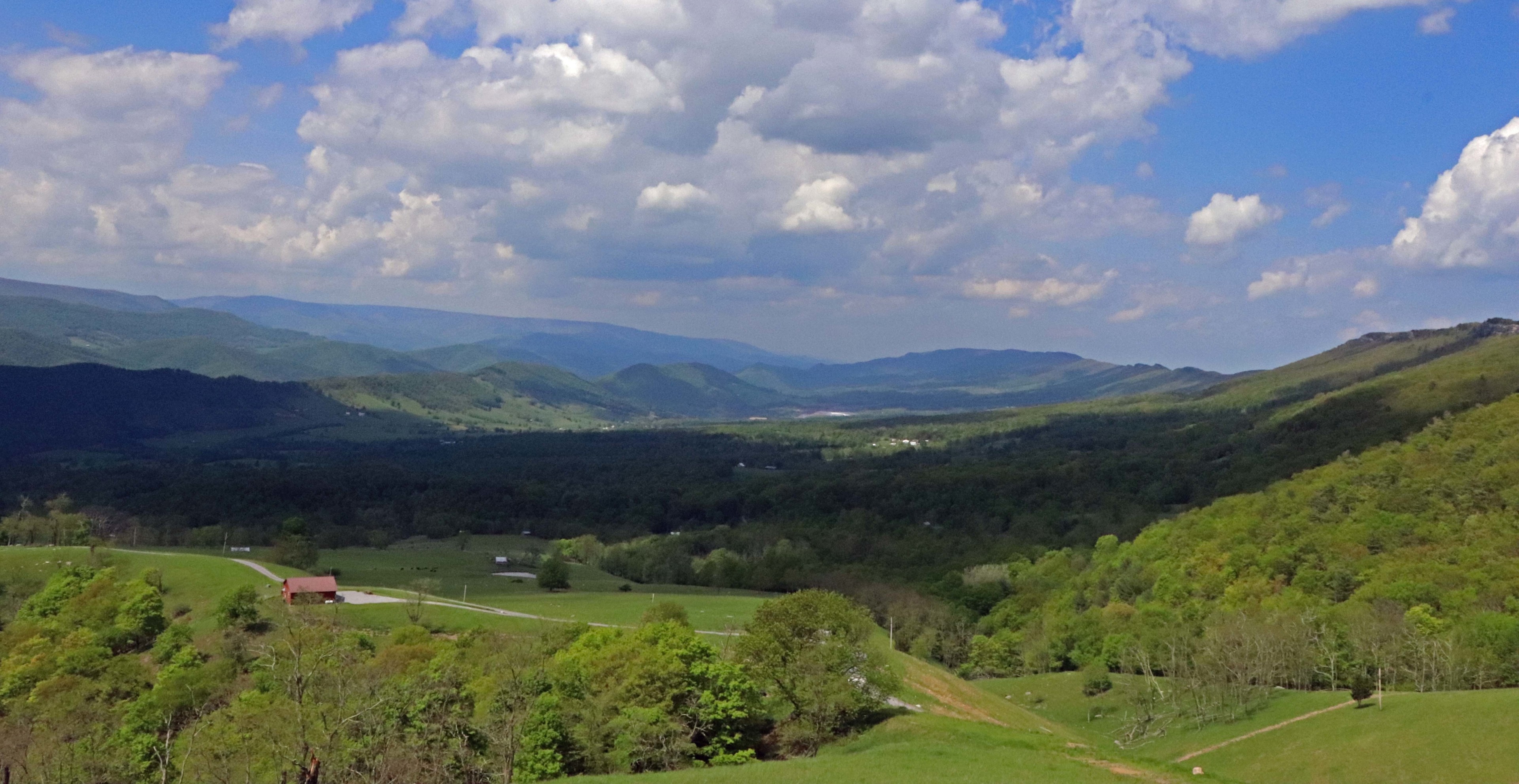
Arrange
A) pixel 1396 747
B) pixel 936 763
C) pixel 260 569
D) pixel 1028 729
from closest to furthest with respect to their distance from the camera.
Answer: pixel 936 763
pixel 1396 747
pixel 1028 729
pixel 260 569

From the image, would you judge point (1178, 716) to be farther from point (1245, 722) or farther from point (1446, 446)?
point (1446, 446)

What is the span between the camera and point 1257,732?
2682 inches

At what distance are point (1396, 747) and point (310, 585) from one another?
8555cm

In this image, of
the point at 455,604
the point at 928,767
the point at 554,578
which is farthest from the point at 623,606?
the point at 928,767

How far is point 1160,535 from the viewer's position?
139500 millimetres

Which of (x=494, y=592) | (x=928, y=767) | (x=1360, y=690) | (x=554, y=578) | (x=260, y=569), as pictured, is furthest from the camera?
(x=554, y=578)

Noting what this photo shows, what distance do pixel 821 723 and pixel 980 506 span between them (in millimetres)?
148946

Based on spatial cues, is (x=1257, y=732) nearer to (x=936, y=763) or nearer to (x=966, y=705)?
(x=966, y=705)

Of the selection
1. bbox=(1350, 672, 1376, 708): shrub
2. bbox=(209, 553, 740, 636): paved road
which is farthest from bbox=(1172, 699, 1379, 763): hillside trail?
bbox=(209, 553, 740, 636): paved road

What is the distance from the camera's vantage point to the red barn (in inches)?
A: 3497

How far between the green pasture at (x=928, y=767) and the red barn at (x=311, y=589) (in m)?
57.9

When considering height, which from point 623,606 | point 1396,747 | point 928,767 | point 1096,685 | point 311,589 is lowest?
point 1096,685

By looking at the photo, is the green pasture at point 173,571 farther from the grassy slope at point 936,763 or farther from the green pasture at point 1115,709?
the green pasture at point 1115,709

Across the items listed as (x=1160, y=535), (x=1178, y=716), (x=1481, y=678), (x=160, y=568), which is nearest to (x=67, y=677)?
(x=160, y=568)
